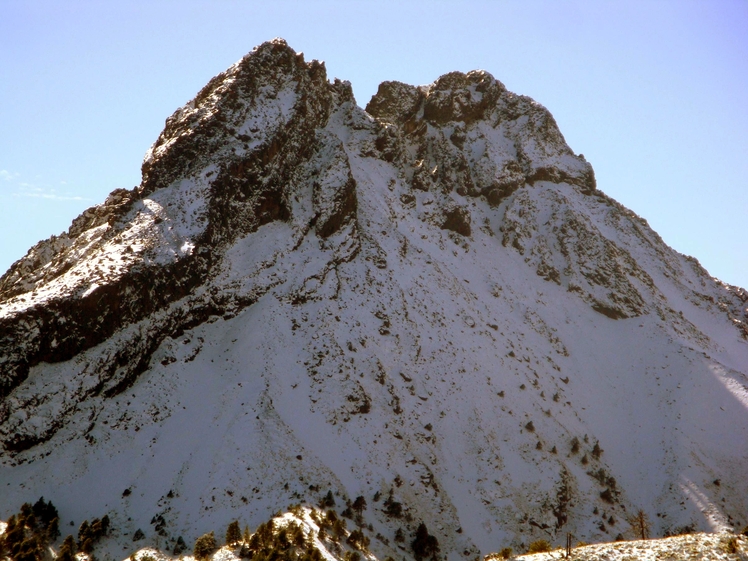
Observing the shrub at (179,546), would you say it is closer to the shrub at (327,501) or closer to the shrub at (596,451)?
the shrub at (327,501)

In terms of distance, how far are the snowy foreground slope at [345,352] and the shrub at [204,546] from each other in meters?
3.30

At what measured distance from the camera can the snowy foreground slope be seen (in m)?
50.4

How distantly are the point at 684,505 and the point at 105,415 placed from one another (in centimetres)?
5579

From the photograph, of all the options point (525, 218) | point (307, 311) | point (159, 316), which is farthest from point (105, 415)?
point (525, 218)

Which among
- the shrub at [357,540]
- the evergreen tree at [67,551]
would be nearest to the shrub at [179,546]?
the evergreen tree at [67,551]

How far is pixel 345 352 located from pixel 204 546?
24.0m

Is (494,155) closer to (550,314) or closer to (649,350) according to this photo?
(550,314)

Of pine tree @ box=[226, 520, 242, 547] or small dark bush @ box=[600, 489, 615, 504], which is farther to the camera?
small dark bush @ box=[600, 489, 615, 504]

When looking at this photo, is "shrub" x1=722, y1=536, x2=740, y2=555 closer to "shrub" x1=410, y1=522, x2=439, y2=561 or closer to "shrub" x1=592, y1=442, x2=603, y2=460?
"shrub" x1=410, y1=522, x2=439, y2=561

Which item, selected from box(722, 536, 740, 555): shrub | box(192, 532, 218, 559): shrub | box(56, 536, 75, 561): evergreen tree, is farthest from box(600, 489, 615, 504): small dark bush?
box(56, 536, 75, 561): evergreen tree

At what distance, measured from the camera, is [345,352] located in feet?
198

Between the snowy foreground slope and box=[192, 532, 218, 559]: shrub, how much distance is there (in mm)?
3298

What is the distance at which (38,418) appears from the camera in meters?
50.8

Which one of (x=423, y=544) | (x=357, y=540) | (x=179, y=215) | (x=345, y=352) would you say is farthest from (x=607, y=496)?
(x=179, y=215)
